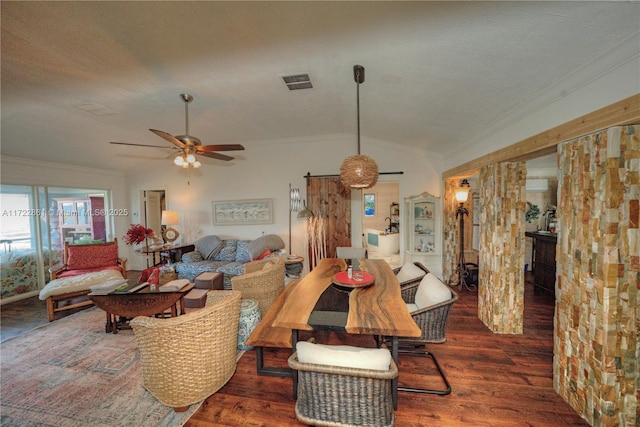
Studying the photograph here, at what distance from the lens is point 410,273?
2.84 metres

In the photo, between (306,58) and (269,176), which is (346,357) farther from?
(269,176)

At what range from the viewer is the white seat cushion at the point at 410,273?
272 cm

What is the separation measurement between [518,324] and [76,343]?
208 inches

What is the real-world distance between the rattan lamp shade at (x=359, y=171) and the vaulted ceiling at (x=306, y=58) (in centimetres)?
85

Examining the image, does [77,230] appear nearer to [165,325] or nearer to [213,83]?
[213,83]

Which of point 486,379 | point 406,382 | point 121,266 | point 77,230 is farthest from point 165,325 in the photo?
point 77,230

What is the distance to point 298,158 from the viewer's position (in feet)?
16.7

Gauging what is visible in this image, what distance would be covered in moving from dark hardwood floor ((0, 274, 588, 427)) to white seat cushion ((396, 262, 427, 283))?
30.2 inches

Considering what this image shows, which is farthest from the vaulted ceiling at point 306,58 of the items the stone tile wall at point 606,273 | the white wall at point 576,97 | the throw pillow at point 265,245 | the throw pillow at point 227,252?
the throw pillow at point 227,252

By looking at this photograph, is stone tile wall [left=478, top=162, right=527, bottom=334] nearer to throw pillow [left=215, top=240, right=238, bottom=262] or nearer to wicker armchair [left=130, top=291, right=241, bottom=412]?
wicker armchair [left=130, top=291, right=241, bottom=412]

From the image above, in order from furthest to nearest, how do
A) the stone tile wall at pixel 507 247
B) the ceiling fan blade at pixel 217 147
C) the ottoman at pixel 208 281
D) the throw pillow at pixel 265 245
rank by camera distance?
1. the throw pillow at pixel 265 245
2. the ottoman at pixel 208 281
3. the ceiling fan blade at pixel 217 147
4. the stone tile wall at pixel 507 247

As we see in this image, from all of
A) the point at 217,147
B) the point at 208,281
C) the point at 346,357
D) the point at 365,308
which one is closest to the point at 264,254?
the point at 208,281

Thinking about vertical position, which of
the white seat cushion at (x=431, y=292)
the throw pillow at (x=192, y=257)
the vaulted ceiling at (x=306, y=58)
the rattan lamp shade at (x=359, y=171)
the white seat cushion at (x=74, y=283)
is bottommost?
A: the white seat cushion at (x=74, y=283)

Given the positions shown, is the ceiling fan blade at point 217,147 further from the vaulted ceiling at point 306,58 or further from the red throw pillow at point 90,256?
the red throw pillow at point 90,256
